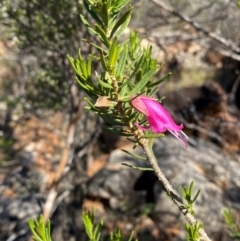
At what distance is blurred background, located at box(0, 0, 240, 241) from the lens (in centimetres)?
399

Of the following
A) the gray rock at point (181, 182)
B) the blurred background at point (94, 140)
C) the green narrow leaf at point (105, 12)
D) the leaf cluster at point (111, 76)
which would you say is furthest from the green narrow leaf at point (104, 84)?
the gray rock at point (181, 182)

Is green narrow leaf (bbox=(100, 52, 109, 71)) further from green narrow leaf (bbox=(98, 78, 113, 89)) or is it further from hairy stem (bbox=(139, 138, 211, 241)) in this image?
hairy stem (bbox=(139, 138, 211, 241))

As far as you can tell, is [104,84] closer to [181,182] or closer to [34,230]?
[34,230]

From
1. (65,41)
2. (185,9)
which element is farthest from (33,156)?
(65,41)

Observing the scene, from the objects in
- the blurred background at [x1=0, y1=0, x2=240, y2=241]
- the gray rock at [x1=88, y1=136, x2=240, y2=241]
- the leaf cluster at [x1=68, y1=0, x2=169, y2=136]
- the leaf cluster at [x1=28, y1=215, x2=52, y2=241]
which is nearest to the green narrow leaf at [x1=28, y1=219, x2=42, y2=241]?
the leaf cluster at [x1=28, y1=215, x2=52, y2=241]

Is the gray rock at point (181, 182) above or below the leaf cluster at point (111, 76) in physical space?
below

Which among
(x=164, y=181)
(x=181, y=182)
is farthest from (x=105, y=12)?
(x=181, y=182)

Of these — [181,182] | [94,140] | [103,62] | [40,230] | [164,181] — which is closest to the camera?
[103,62]

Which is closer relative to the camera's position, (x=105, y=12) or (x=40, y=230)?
(x=105, y=12)

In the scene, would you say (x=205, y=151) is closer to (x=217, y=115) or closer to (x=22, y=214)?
(x=217, y=115)

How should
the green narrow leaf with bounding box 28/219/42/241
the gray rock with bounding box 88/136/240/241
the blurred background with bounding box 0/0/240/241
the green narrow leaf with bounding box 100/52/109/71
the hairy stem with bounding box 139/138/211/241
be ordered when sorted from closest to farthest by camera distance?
the green narrow leaf with bounding box 100/52/109/71 → the hairy stem with bounding box 139/138/211/241 → the green narrow leaf with bounding box 28/219/42/241 → the blurred background with bounding box 0/0/240/241 → the gray rock with bounding box 88/136/240/241

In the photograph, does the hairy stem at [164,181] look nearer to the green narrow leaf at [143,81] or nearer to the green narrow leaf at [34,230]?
the green narrow leaf at [143,81]

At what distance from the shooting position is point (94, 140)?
6383mm

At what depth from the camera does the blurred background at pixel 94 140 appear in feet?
13.1
